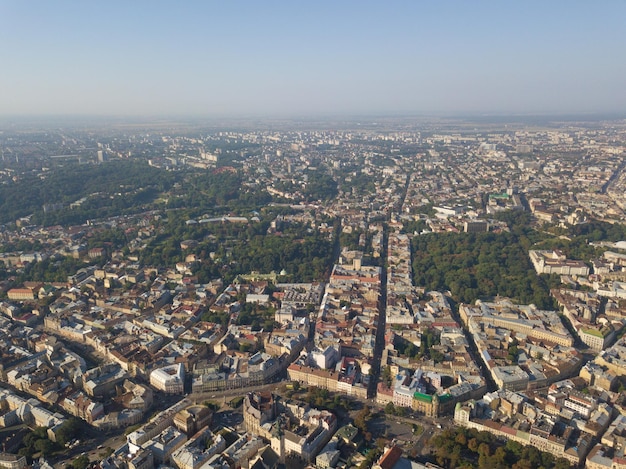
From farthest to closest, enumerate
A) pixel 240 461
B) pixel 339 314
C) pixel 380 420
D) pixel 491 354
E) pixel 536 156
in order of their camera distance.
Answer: pixel 536 156
pixel 339 314
pixel 491 354
pixel 380 420
pixel 240 461

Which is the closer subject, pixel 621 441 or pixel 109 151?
pixel 621 441

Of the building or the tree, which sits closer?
the tree

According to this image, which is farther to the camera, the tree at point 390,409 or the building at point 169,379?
the building at point 169,379

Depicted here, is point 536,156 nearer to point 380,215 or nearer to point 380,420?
point 380,215

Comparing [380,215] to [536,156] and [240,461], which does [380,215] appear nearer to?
[240,461]

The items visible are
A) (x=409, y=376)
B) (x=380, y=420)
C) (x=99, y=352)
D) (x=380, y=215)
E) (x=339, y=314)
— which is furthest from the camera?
(x=380, y=215)

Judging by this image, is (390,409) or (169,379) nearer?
(390,409)

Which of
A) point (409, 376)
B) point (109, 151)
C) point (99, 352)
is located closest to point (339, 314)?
point (409, 376)

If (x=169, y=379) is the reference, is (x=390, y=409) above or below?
below

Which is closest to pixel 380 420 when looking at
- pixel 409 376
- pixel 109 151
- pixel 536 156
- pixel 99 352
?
pixel 409 376
